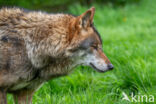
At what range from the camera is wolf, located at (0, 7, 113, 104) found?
131 inches

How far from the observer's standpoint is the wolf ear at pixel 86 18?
3.40 meters

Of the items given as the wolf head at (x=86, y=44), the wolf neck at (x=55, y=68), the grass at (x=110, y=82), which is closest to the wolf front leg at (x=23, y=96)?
the grass at (x=110, y=82)

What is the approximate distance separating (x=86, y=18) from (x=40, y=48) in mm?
655

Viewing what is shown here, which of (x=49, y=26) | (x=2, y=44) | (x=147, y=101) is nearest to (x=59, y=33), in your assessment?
(x=49, y=26)

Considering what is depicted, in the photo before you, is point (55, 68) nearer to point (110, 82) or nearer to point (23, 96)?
point (23, 96)

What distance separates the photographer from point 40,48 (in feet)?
11.4

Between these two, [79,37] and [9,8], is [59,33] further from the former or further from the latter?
[9,8]

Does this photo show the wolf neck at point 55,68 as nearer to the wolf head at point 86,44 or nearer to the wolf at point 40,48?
the wolf at point 40,48

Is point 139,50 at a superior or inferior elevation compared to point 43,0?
inferior

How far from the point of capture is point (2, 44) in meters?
3.36

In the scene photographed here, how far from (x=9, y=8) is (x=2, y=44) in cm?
59

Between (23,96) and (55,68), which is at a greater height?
(55,68)

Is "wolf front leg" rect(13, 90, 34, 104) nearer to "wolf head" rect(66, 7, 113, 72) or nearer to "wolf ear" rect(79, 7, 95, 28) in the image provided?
"wolf head" rect(66, 7, 113, 72)

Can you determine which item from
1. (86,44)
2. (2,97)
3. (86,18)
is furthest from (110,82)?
(2,97)
